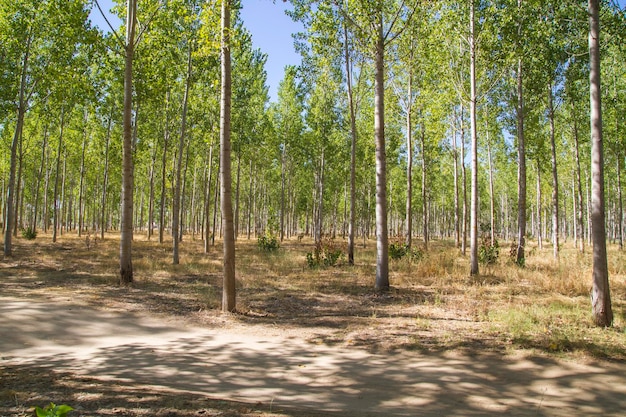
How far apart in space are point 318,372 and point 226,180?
4483 millimetres

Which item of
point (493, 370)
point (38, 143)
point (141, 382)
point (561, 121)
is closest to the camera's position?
point (141, 382)

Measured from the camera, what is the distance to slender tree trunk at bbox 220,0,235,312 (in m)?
8.18

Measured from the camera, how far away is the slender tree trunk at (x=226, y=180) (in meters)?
8.18

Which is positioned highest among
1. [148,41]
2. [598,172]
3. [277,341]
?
[148,41]

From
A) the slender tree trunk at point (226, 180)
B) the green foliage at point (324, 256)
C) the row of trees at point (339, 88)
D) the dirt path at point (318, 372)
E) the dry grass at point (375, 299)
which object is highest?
the row of trees at point (339, 88)

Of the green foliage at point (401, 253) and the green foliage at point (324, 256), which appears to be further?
the green foliage at point (401, 253)

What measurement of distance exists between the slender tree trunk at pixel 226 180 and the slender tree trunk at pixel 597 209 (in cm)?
662

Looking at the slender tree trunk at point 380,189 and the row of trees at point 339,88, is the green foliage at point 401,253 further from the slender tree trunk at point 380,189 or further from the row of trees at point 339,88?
the slender tree trunk at point 380,189

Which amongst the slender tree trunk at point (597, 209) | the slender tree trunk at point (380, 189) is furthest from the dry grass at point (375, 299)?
the slender tree trunk at point (380, 189)

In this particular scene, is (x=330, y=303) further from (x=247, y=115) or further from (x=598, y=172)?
(x=247, y=115)

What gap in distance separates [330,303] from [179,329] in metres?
3.61

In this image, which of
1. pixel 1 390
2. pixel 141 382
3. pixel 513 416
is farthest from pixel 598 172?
pixel 1 390

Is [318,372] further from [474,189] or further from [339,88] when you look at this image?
[339,88]

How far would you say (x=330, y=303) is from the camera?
9.57 m
